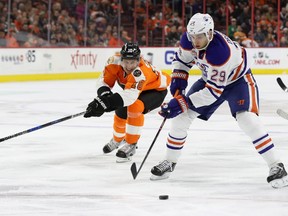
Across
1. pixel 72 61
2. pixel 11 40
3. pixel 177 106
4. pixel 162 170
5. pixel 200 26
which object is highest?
pixel 200 26

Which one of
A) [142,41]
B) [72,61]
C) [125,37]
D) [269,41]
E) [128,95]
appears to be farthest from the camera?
[269,41]

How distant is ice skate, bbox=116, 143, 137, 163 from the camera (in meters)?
5.34

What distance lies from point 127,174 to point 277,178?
966 millimetres

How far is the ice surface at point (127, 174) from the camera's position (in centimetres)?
383

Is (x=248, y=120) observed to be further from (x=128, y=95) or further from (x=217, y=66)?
(x=128, y=95)

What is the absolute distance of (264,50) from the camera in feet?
54.5

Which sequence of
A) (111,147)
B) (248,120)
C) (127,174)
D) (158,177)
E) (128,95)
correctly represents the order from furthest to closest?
1. (111,147)
2. (128,95)
3. (127,174)
4. (158,177)
5. (248,120)

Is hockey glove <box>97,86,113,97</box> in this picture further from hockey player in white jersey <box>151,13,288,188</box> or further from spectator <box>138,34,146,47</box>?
spectator <box>138,34,146,47</box>

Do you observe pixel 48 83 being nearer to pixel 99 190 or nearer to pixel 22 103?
pixel 22 103

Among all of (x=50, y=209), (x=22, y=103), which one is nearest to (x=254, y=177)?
(x=50, y=209)

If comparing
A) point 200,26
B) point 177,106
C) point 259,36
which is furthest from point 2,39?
point 200,26

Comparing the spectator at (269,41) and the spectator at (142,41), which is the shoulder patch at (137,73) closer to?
the spectator at (142,41)

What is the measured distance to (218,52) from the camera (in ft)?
14.1

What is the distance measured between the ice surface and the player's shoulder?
0.70 meters
